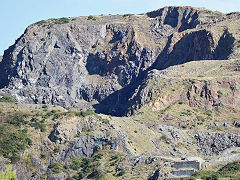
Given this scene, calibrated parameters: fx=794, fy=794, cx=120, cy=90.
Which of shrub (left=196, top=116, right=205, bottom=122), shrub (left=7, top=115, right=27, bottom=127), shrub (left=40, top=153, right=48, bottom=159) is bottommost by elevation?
shrub (left=40, top=153, right=48, bottom=159)

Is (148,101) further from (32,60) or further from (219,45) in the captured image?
(32,60)

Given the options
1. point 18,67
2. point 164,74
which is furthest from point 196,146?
point 18,67

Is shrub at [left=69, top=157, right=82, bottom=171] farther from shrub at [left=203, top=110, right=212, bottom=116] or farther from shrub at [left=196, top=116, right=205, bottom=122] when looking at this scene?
shrub at [left=203, top=110, right=212, bottom=116]

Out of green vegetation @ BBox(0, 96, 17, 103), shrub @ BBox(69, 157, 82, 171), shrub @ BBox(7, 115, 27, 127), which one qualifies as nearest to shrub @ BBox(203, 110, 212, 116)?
shrub @ BBox(69, 157, 82, 171)

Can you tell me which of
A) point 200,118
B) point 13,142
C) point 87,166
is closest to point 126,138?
point 87,166

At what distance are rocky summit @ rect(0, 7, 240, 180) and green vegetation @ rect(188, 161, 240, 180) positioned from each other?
150 mm

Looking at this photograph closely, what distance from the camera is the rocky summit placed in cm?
12100

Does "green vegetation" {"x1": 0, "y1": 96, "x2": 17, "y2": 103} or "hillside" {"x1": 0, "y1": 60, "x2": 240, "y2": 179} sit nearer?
"hillside" {"x1": 0, "y1": 60, "x2": 240, "y2": 179}

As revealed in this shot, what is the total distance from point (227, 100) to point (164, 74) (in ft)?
65.0

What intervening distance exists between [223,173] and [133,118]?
50474 millimetres

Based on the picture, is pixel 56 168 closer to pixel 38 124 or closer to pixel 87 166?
pixel 87 166

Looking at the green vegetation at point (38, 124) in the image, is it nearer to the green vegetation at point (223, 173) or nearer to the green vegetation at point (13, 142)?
the green vegetation at point (13, 142)

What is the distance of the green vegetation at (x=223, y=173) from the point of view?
332 feet

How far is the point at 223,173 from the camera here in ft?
338
